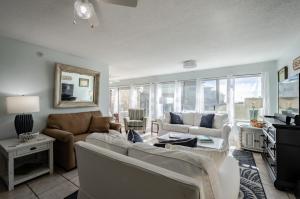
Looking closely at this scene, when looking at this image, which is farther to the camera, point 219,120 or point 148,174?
point 219,120

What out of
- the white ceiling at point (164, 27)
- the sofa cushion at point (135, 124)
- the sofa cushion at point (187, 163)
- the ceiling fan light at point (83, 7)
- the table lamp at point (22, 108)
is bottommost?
the sofa cushion at point (135, 124)

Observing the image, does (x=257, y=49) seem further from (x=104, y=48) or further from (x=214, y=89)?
(x=104, y=48)

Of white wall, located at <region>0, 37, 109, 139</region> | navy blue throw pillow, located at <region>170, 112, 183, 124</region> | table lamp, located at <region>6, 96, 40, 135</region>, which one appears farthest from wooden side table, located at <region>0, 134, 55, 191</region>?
navy blue throw pillow, located at <region>170, 112, 183, 124</region>

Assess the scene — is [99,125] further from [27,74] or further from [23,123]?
[27,74]

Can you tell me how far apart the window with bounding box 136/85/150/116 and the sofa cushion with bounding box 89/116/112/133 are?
10.9 feet

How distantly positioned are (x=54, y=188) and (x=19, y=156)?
0.71 m

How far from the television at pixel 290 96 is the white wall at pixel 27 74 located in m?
4.34

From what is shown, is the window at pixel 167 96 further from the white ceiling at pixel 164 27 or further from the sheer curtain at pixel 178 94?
the white ceiling at pixel 164 27

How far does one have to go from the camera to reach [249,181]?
2301 millimetres

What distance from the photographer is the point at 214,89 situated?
16.4 feet

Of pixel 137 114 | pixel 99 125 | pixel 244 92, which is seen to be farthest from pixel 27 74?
pixel 244 92

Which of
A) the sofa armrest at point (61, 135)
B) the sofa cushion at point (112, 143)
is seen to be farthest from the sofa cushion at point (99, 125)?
the sofa cushion at point (112, 143)

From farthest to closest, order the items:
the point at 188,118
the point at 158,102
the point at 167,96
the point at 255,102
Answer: the point at 158,102 → the point at 167,96 → the point at 188,118 → the point at 255,102

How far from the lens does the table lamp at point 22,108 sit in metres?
2.31
